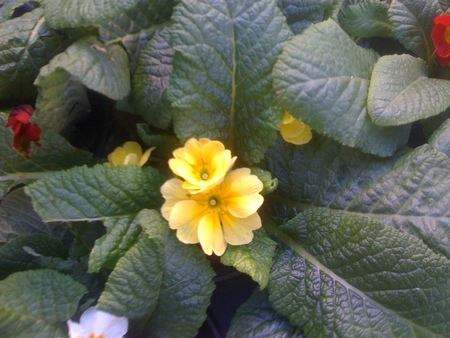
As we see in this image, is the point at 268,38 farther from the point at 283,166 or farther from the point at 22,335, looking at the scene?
the point at 22,335

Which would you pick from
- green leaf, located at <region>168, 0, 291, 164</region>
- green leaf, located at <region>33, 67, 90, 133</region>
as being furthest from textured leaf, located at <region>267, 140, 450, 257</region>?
green leaf, located at <region>33, 67, 90, 133</region>

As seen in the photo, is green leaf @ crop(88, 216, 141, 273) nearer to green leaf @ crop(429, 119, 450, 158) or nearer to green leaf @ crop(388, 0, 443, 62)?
green leaf @ crop(429, 119, 450, 158)

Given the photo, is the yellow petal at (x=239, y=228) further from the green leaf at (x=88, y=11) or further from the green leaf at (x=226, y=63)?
the green leaf at (x=88, y=11)

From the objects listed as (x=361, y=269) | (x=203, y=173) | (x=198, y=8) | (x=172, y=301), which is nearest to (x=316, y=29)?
(x=198, y=8)

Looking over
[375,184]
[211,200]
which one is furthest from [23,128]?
[375,184]

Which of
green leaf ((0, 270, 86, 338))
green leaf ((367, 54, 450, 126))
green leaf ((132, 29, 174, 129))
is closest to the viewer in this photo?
green leaf ((0, 270, 86, 338))
